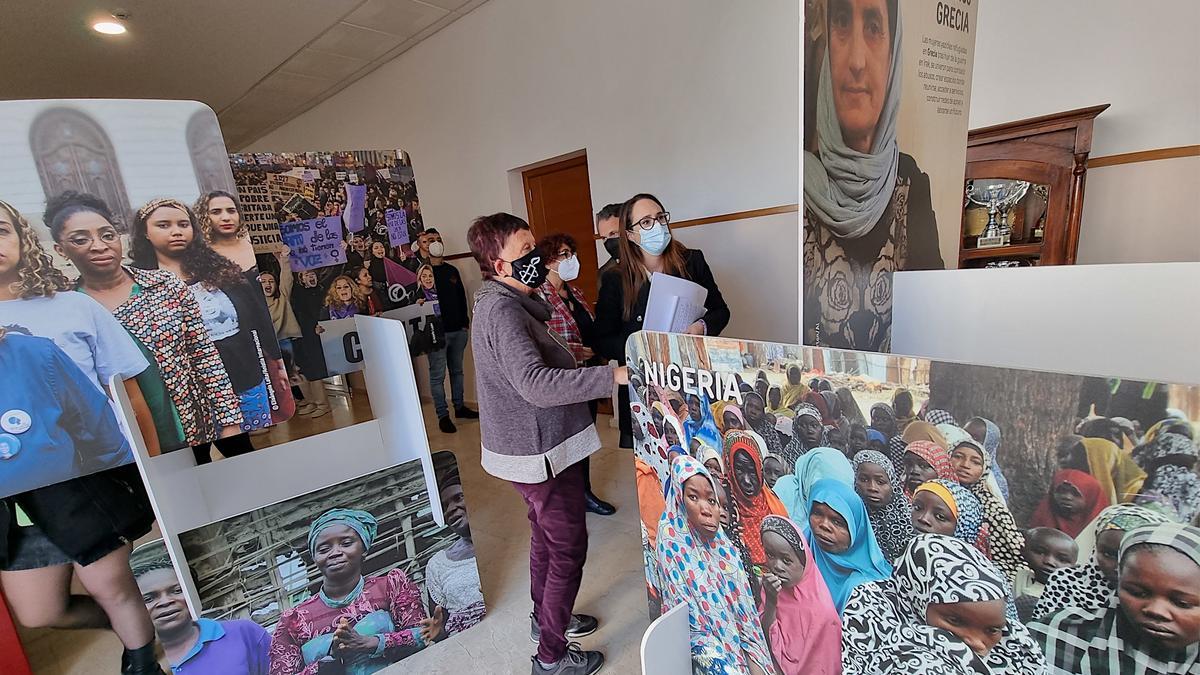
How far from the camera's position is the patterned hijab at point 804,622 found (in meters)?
0.80

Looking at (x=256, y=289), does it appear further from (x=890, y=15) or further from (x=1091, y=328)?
(x=1091, y=328)

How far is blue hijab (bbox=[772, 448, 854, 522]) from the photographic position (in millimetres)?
705

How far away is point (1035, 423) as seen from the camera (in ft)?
1.80

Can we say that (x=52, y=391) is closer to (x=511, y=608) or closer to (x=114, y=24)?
(x=511, y=608)

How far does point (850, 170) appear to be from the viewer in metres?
1.06

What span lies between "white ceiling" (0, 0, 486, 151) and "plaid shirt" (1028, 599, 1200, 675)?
423cm

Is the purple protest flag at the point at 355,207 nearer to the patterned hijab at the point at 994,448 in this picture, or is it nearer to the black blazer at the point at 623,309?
the black blazer at the point at 623,309

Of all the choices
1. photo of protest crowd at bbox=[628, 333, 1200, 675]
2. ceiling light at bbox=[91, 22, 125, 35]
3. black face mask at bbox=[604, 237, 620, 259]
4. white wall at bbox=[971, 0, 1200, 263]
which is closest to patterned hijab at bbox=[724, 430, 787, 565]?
photo of protest crowd at bbox=[628, 333, 1200, 675]

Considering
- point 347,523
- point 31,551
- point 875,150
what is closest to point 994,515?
point 875,150

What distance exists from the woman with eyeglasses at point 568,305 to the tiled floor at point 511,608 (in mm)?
230

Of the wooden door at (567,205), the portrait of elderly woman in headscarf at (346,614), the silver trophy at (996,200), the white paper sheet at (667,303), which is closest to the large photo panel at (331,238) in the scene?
the portrait of elderly woman in headscarf at (346,614)

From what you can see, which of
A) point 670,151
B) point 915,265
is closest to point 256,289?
point 915,265

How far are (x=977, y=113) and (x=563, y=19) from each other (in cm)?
233

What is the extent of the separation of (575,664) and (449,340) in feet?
9.40
